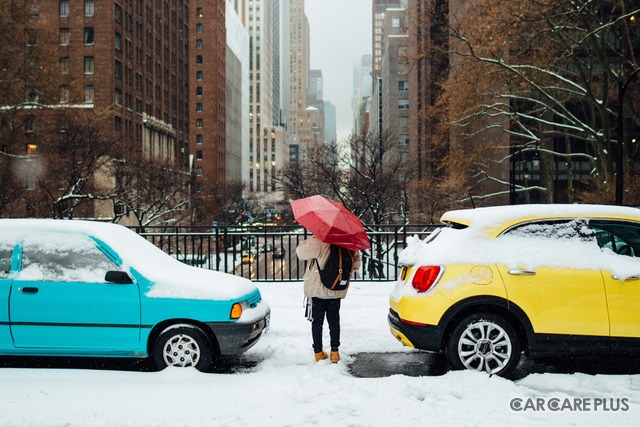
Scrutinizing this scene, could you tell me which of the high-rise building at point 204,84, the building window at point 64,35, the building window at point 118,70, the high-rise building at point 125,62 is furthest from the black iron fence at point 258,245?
the high-rise building at point 204,84

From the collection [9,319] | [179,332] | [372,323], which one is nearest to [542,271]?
[372,323]

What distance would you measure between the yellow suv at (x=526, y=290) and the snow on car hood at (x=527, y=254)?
0.03 ft

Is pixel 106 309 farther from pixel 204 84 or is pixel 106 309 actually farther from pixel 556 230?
pixel 204 84

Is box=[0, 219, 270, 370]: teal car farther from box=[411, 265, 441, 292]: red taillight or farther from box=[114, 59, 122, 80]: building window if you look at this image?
box=[114, 59, 122, 80]: building window

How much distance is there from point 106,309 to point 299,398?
7.48 ft

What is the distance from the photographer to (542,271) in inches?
189

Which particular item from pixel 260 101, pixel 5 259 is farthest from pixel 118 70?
pixel 260 101

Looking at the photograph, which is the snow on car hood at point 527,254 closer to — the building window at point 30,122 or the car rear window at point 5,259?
the car rear window at point 5,259

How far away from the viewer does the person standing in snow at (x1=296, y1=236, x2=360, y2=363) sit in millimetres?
5297

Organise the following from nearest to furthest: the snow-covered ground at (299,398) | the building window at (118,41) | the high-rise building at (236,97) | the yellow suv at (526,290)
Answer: the snow-covered ground at (299,398) < the yellow suv at (526,290) < the building window at (118,41) < the high-rise building at (236,97)

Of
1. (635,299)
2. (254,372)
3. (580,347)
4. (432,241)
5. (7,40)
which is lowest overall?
(254,372)

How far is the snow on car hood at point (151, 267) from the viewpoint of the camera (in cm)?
512

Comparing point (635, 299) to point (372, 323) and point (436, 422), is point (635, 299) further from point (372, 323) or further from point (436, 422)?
point (372, 323)

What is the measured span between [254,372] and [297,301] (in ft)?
12.1
